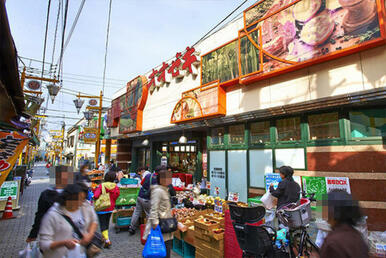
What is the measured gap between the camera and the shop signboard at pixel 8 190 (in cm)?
942

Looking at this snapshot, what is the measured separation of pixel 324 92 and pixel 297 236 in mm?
4006

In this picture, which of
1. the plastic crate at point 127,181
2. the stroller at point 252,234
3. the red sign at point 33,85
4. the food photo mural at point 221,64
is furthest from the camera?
the red sign at point 33,85

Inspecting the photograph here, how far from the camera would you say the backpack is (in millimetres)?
5578

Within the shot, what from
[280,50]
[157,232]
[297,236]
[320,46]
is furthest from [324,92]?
[157,232]

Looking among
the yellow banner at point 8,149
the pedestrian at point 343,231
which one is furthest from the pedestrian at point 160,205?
the yellow banner at point 8,149

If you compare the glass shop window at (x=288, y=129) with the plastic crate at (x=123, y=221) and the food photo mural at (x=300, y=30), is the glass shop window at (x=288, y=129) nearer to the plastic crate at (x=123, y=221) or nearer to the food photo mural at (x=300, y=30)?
the food photo mural at (x=300, y=30)

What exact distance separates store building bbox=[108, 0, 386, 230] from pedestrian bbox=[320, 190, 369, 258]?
13.2ft

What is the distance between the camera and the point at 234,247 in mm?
4457

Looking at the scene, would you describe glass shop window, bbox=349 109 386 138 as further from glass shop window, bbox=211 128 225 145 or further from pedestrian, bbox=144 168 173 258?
pedestrian, bbox=144 168 173 258

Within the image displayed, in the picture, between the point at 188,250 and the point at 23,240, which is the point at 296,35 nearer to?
the point at 188,250

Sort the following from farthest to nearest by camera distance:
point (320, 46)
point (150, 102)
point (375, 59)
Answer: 1. point (150, 102)
2. point (320, 46)
3. point (375, 59)

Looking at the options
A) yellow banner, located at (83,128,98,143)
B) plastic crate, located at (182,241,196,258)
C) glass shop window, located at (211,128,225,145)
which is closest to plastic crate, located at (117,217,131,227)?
plastic crate, located at (182,241,196,258)

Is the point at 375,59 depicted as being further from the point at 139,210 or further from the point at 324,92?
the point at 139,210

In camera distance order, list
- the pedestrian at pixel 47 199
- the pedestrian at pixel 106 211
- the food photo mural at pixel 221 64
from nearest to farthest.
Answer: the pedestrian at pixel 47 199, the pedestrian at pixel 106 211, the food photo mural at pixel 221 64
